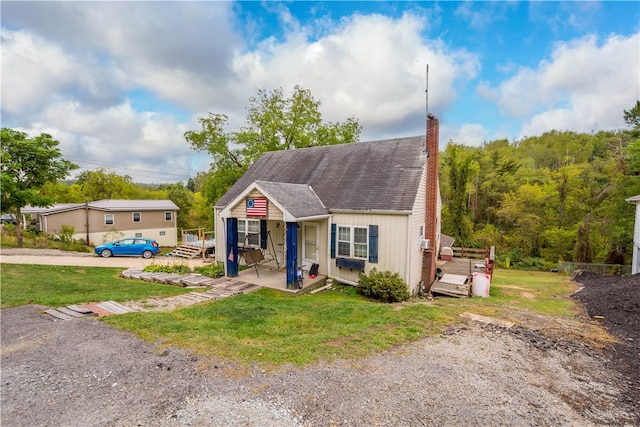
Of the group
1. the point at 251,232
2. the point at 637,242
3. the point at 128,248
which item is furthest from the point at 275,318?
the point at 637,242

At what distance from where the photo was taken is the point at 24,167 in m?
21.1

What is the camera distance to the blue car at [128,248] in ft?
63.7

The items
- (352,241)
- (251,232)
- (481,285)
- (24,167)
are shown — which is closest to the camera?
(481,285)

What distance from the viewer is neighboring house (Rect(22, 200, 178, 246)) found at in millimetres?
25375

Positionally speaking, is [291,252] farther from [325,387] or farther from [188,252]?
[188,252]

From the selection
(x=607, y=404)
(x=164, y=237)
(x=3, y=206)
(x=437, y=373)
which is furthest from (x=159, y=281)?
(x=164, y=237)

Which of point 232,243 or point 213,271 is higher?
point 232,243

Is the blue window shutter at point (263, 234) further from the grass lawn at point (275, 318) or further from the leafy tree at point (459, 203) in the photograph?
the leafy tree at point (459, 203)

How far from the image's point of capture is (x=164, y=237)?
1201 inches

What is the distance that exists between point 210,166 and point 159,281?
46.2 ft

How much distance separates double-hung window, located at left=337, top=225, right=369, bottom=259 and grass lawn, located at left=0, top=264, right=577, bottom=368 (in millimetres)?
1440

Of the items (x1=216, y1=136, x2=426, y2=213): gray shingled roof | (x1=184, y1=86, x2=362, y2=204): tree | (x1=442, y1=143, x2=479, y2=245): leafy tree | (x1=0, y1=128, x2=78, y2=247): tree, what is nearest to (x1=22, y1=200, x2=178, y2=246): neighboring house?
(x1=0, y1=128, x2=78, y2=247): tree

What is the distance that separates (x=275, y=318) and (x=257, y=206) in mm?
4857

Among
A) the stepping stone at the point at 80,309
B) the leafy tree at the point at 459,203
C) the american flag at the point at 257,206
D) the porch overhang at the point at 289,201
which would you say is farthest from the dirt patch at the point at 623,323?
the leafy tree at the point at 459,203
